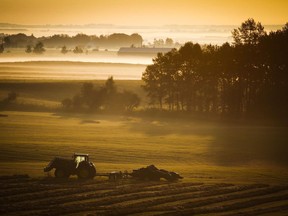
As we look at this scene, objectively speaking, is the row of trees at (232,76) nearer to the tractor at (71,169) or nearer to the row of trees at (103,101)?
the row of trees at (103,101)

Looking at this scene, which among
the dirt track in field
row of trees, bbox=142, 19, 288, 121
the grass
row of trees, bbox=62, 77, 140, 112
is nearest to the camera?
the dirt track in field

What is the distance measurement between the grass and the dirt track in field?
14.2 feet

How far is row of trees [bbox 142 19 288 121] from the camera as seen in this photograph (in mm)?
94750

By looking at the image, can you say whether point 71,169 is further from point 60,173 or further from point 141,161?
point 141,161

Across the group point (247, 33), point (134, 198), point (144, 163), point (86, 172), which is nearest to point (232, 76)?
point (247, 33)

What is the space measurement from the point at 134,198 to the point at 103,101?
64633 millimetres

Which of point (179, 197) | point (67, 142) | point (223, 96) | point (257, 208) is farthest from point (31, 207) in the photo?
point (223, 96)

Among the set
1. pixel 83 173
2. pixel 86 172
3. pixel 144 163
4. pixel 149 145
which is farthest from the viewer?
pixel 149 145

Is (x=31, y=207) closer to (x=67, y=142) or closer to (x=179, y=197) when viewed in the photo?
(x=179, y=197)

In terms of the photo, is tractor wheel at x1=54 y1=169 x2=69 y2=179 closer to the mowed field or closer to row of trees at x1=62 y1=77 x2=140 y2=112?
the mowed field

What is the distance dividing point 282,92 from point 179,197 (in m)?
57.7

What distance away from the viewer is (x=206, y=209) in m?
36.2

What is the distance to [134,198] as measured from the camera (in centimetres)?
3844

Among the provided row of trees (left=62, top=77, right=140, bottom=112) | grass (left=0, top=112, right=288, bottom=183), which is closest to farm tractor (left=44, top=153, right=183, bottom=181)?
grass (left=0, top=112, right=288, bottom=183)
